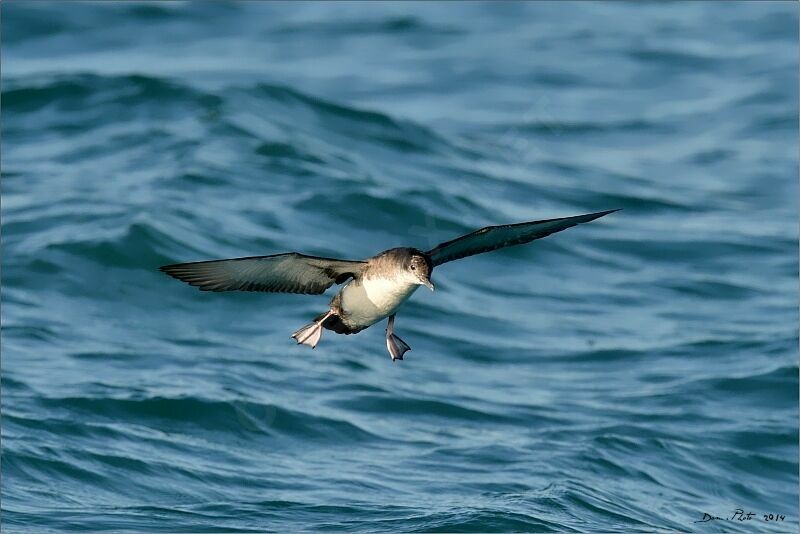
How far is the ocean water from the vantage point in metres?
11.7

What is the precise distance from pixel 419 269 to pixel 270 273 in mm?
939

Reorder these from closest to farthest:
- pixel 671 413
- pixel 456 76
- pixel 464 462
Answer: pixel 464 462, pixel 671 413, pixel 456 76

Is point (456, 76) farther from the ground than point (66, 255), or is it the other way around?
point (456, 76)

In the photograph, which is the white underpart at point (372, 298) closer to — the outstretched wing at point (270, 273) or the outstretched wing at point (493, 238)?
the outstretched wing at point (270, 273)

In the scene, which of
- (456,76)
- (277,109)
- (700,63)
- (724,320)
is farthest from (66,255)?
(700,63)

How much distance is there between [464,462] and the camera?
12.4 m

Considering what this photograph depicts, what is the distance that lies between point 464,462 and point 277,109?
10235mm

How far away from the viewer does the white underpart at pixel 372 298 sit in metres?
7.57

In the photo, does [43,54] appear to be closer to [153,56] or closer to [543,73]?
[153,56]

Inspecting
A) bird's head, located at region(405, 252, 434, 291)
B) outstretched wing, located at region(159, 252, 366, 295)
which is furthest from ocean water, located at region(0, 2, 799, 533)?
bird's head, located at region(405, 252, 434, 291)

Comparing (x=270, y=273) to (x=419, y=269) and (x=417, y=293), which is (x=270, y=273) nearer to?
(x=419, y=269)
